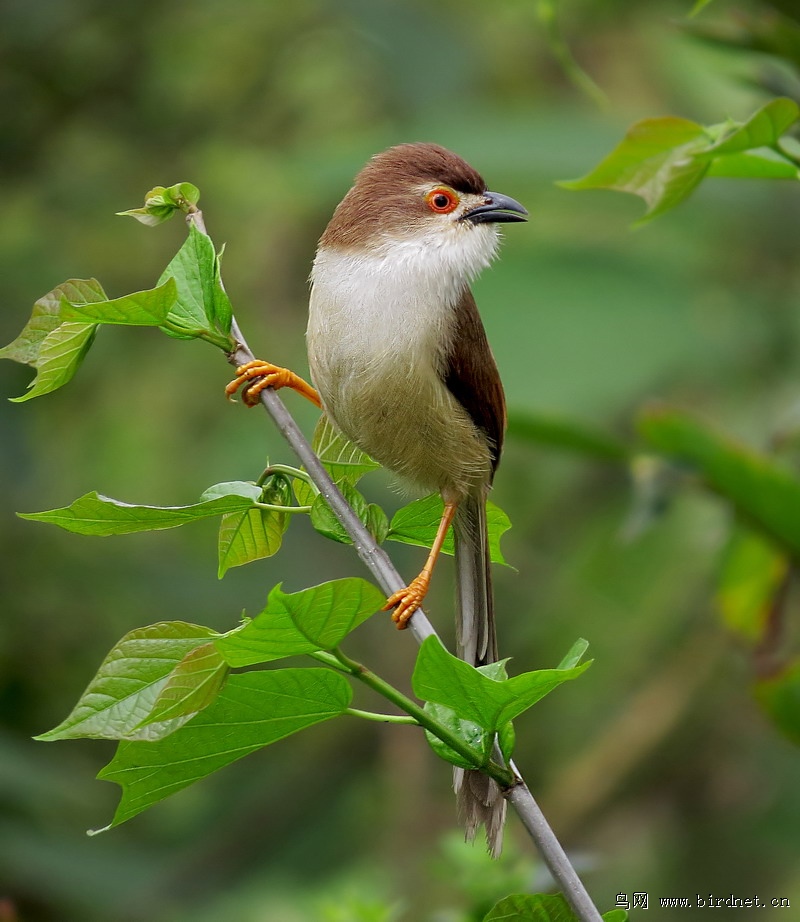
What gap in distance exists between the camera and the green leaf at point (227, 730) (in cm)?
186

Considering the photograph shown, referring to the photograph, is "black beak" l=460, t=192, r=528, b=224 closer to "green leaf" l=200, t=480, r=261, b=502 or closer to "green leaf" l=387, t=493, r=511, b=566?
"green leaf" l=387, t=493, r=511, b=566

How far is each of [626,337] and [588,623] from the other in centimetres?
159

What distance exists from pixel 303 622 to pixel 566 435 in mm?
1961

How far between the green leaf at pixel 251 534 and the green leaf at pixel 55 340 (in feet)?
1.29

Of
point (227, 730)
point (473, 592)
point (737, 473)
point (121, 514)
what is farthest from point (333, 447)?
point (227, 730)

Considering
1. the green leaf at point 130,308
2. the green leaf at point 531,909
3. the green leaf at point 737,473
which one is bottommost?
the green leaf at point 531,909

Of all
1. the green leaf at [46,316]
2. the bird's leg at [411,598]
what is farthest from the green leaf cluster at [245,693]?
the bird's leg at [411,598]

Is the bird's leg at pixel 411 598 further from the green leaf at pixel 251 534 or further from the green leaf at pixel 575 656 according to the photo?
the green leaf at pixel 575 656

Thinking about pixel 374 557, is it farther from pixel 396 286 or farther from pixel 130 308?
pixel 396 286

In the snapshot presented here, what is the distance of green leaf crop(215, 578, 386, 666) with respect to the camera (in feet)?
5.62

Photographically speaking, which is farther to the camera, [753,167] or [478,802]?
[478,802]

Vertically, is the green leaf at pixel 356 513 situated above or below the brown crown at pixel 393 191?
below

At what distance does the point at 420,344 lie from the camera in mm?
3273

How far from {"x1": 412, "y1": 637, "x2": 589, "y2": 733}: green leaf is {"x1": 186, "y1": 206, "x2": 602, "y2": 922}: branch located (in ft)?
0.39
